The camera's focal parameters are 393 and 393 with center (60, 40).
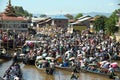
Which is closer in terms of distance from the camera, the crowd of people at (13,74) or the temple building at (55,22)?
the crowd of people at (13,74)

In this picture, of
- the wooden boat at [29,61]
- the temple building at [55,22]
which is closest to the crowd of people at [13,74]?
the wooden boat at [29,61]

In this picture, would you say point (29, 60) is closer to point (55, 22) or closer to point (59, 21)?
point (55, 22)

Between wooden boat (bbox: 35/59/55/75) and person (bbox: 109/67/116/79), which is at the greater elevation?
person (bbox: 109/67/116/79)

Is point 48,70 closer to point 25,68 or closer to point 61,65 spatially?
point 61,65

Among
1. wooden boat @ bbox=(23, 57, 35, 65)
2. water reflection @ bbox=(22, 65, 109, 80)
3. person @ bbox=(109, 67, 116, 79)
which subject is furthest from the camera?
wooden boat @ bbox=(23, 57, 35, 65)

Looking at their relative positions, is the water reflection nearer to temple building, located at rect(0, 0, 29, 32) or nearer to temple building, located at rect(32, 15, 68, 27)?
temple building, located at rect(0, 0, 29, 32)

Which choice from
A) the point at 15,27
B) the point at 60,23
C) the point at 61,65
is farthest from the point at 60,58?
the point at 60,23

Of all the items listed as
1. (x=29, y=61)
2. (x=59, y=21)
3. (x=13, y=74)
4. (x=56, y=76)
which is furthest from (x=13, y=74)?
(x=59, y=21)

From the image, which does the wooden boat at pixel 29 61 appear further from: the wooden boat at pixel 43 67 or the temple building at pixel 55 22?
the temple building at pixel 55 22

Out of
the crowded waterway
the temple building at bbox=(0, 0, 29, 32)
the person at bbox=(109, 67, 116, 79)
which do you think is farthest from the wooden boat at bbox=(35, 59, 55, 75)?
the temple building at bbox=(0, 0, 29, 32)

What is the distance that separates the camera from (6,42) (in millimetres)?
33469

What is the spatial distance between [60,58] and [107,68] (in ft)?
11.5

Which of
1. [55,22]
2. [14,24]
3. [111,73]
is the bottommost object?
[55,22]

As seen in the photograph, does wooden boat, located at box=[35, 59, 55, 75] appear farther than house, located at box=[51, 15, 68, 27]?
No
